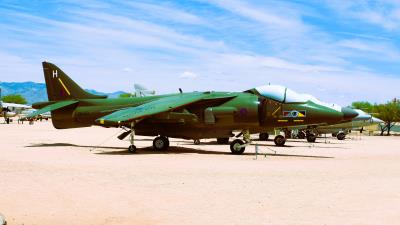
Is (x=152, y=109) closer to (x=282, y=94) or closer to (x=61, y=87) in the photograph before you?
(x=282, y=94)

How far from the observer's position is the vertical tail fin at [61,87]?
2317 centimetres

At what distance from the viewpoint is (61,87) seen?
2333 centimetres

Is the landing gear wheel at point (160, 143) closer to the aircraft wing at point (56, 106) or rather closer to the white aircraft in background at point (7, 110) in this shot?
the aircraft wing at point (56, 106)

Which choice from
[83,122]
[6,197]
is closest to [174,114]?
[83,122]

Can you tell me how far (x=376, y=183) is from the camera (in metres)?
10.8

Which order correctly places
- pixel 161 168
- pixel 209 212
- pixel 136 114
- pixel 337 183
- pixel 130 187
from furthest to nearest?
pixel 136 114, pixel 161 168, pixel 337 183, pixel 130 187, pixel 209 212

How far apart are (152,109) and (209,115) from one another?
2619 millimetres

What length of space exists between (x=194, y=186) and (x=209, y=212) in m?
2.61

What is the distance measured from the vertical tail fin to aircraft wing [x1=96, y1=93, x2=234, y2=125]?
3975mm

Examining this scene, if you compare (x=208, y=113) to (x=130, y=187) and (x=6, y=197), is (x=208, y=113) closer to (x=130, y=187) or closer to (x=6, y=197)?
(x=130, y=187)

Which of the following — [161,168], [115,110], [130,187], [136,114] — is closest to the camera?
[130,187]

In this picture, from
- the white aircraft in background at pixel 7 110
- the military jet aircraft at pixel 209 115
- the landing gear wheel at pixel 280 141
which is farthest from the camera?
the white aircraft in background at pixel 7 110

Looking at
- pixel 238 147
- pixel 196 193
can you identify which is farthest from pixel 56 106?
pixel 196 193

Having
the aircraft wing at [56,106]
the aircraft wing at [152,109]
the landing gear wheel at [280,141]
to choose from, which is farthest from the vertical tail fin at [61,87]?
the landing gear wheel at [280,141]
